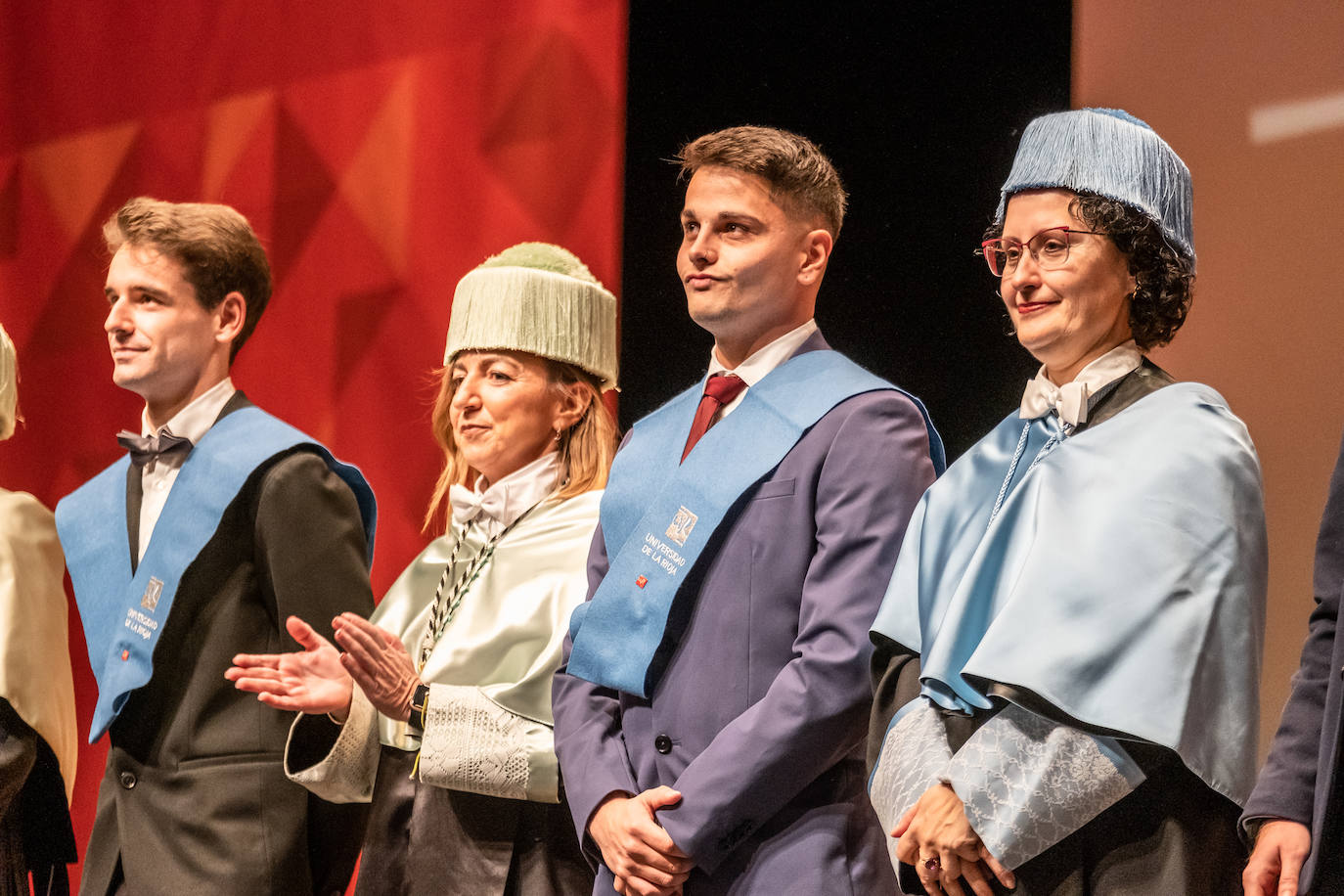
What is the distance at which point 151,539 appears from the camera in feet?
10.1

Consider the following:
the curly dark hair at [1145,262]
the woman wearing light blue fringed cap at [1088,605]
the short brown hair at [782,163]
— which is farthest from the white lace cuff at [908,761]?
the short brown hair at [782,163]

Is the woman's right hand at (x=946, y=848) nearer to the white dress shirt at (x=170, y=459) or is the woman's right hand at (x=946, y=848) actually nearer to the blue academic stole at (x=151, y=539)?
the blue academic stole at (x=151, y=539)

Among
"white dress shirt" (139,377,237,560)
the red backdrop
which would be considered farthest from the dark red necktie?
the red backdrop

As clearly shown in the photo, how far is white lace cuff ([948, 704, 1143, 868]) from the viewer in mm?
1829

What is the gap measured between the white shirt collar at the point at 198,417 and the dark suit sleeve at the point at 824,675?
148cm

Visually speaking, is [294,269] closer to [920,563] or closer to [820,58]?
[820,58]

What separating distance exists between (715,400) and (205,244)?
1375mm

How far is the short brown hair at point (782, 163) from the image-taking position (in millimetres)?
2600

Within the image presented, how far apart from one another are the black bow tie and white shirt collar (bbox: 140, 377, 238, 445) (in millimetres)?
19

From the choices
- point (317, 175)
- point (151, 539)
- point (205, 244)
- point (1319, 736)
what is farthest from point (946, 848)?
point (317, 175)

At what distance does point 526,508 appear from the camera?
119 inches

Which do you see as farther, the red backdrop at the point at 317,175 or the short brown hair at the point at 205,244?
the red backdrop at the point at 317,175

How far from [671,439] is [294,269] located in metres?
2.52

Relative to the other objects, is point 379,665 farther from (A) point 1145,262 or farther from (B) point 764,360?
(A) point 1145,262
